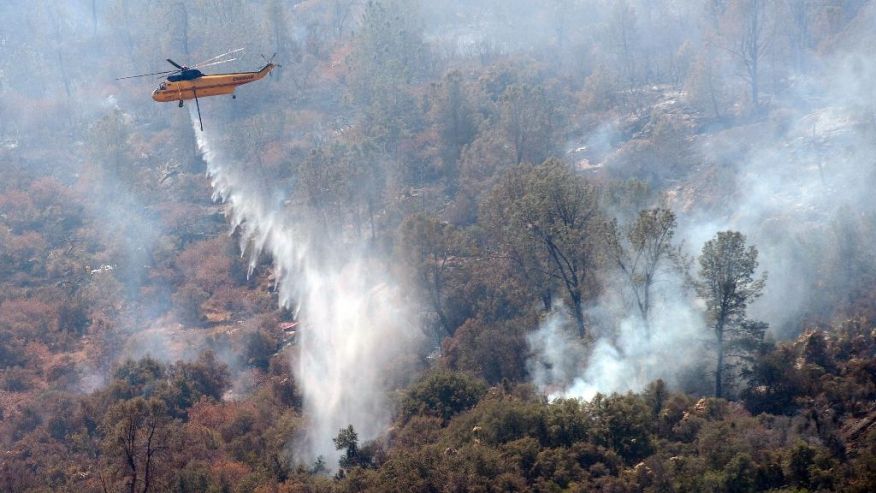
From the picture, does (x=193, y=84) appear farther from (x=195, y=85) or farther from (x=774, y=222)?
(x=774, y=222)

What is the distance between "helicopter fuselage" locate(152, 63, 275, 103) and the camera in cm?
3700

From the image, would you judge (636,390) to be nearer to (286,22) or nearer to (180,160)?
(180,160)

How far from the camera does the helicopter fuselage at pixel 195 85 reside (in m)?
37.0

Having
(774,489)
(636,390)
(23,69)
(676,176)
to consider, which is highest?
(23,69)

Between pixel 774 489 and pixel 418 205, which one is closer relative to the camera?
pixel 774 489

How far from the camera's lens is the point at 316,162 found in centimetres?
5544

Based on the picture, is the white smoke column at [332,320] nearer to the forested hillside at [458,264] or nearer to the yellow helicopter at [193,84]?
the forested hillside at [458,264]

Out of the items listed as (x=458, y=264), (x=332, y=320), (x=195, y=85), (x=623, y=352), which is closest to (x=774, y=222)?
(x=623, y=352)

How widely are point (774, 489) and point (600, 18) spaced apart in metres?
77.2

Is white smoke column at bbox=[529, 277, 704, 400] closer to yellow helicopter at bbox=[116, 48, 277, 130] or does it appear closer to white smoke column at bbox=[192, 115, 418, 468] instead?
white smoke column at bbox=[192, 115, 418, 468]

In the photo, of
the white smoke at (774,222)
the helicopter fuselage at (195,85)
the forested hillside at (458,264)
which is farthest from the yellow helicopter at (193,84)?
the white smoke at (774,222)

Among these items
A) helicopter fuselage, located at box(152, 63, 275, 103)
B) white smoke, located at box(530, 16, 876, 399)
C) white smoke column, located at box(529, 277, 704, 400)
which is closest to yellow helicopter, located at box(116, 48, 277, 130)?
helicopter fuselage, located at box(152, 63, 275, 103)

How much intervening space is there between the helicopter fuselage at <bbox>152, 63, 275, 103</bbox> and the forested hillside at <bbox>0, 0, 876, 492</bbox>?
483 inches

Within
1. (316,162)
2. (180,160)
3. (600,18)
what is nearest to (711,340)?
(316,162)
